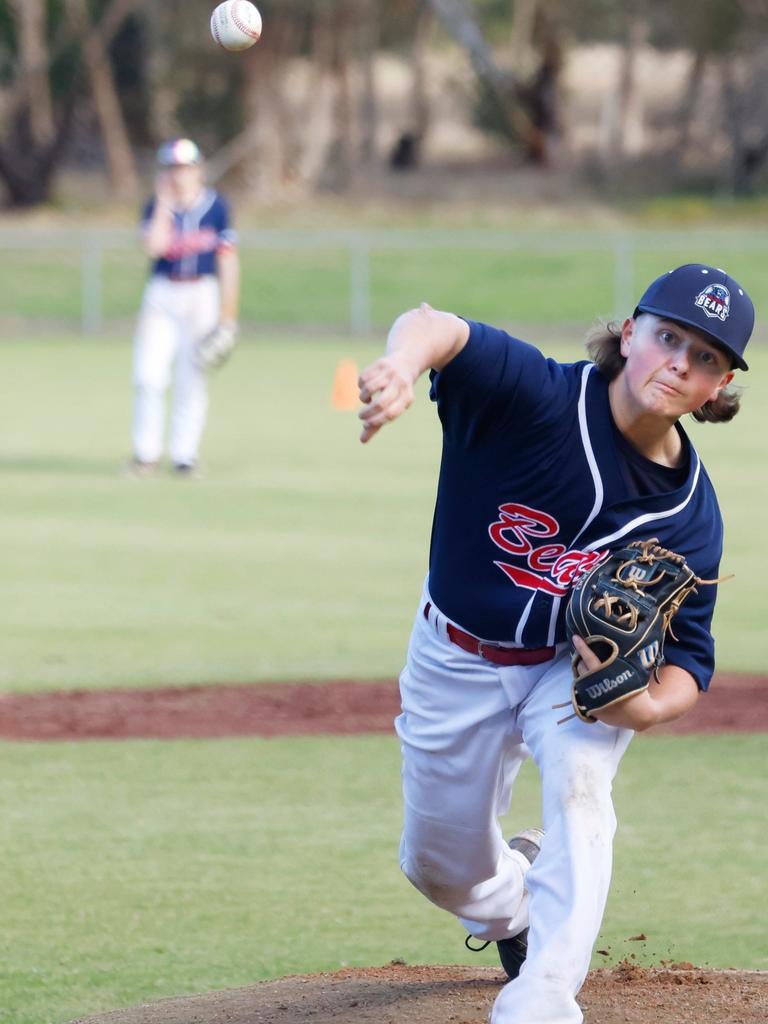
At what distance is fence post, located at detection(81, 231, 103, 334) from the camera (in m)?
30.3

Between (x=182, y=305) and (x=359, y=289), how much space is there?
17438 millimetres

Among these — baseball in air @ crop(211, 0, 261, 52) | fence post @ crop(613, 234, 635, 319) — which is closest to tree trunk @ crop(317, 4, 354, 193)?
fence post @ crop(613, 234, 635, 319)

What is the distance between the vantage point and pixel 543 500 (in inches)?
160

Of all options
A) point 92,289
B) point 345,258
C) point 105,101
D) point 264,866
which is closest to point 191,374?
point 264,866

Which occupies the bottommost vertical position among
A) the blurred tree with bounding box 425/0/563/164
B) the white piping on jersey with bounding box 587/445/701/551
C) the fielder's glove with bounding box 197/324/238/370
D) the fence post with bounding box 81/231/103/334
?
the fence post with bounding box 81/231/103/334

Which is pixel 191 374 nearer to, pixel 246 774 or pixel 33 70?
pixel 246 774

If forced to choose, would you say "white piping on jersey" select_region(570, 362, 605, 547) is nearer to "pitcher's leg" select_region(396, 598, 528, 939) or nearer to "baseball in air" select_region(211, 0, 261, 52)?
"pitcher's leg" select_region(396, 598, 528, 939)

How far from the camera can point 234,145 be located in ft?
149

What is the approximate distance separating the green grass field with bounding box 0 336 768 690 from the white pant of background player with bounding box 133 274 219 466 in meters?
0.35

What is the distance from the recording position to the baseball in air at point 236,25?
664 cm

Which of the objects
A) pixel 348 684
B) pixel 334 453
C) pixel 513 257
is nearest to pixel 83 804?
pixel 348 684

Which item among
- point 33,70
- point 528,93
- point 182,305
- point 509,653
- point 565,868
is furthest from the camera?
point 528,93

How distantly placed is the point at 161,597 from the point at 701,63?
44468 millimetres

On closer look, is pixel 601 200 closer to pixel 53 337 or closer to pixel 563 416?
pixel 53 337
